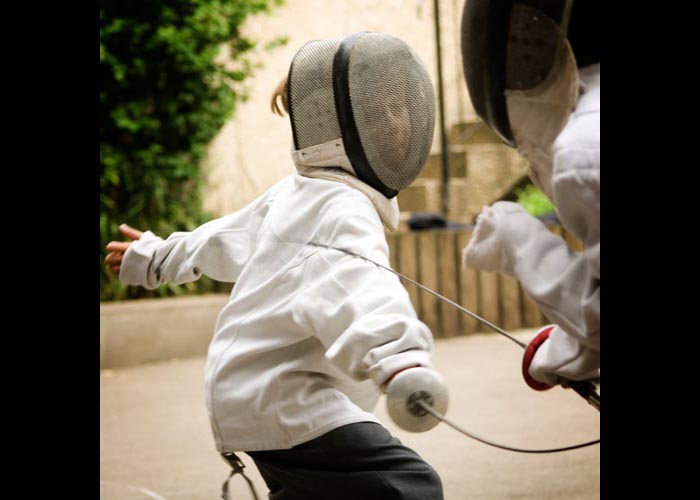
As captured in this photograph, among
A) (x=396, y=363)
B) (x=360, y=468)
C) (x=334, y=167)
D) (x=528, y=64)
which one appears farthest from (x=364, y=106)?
(x=360, y=468)

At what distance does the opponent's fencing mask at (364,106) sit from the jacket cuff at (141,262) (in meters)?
0.28

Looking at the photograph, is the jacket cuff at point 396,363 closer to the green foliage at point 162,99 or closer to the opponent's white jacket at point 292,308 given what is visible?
the opponent's white jacket at point 292,308

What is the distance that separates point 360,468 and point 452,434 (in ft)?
0.71

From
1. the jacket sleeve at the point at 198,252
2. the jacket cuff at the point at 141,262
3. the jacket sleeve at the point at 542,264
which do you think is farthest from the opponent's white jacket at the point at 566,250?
the jacket cuff at the point at 141,262

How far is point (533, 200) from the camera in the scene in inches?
40.7

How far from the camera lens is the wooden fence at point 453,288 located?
1.18 meters

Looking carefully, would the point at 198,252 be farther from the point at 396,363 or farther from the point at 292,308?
the point at 396,363
